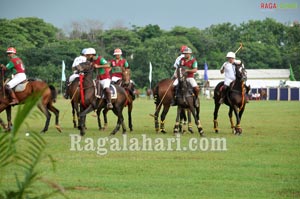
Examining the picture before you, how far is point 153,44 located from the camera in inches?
4336

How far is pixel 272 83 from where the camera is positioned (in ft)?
377

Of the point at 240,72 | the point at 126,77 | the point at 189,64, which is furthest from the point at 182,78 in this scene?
the point at 126,77

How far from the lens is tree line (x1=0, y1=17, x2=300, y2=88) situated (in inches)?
3735

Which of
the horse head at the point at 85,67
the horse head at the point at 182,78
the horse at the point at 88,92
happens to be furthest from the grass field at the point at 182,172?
the horse head at the point at 182,78

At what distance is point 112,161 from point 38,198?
10132 millimetres

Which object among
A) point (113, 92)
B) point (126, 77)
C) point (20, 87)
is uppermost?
point (126, 77)

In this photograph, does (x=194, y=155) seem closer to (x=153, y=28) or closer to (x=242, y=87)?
(x=242, y=87)

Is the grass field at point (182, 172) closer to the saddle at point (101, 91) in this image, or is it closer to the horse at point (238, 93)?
the saddle at point (101, 91)

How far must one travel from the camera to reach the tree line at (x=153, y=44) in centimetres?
9488

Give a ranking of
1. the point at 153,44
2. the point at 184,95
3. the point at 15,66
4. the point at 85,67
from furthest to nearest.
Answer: the point at 153,44 → the point at 15,66 → the point at 184,95 → the point at 85,67

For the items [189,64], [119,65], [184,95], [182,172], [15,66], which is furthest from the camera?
[119,65]

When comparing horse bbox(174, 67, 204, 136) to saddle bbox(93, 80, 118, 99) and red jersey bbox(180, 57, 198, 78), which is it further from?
saddle bbox(93, 80, 118, 99)

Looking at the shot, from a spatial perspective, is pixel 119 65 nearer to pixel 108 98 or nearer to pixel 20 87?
pixel 108 98

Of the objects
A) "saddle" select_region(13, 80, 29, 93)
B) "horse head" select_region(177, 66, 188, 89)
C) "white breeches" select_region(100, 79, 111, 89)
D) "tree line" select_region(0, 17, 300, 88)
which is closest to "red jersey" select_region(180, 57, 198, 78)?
"horse head" select_region(177, 66, 188, 89)
